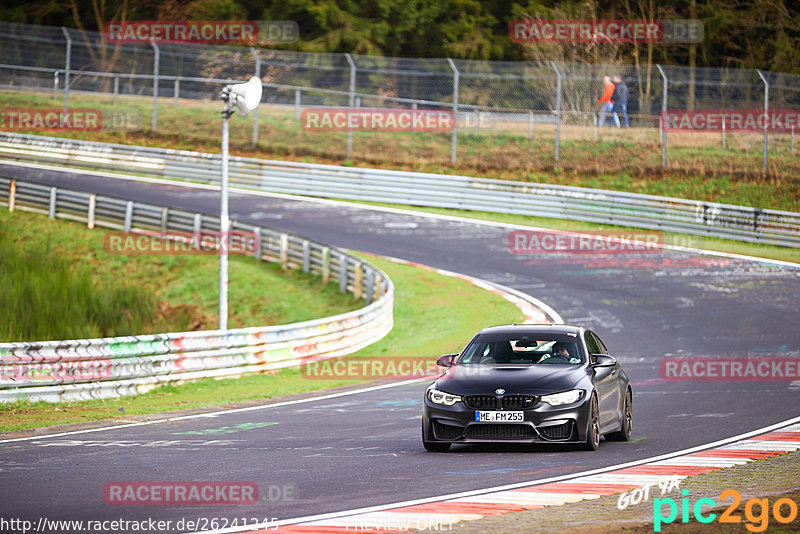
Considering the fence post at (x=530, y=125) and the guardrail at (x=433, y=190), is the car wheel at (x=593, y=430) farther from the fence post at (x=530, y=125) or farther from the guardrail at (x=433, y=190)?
the fence post at (x=530, y=125)

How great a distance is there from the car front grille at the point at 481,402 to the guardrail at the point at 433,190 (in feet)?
73.0

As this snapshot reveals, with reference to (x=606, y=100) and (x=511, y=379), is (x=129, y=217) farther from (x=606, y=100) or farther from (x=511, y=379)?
(x=511, y=379)

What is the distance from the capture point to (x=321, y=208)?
124ft

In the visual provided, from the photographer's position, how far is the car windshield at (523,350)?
39.4 ft

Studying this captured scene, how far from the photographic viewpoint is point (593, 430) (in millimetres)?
11320

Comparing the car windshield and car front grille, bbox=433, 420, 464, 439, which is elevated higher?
the car windshield

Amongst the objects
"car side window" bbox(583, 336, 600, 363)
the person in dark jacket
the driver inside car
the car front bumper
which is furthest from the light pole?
the person in dark jacket

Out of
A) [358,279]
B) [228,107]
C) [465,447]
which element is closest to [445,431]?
[465,447]

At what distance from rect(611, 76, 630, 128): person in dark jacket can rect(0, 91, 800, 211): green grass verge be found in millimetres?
634

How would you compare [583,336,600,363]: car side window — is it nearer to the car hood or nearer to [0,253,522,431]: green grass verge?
the car hood

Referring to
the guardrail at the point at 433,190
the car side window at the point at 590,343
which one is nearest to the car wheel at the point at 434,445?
the car side window at the point at 590,343

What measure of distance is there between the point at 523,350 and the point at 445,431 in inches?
60.7

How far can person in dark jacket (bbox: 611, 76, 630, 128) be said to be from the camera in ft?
126

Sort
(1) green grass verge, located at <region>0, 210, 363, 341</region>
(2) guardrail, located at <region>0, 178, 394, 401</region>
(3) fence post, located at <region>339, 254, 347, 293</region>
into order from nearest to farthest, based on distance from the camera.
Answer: (2) guardrail, located at <region>0, 178, 394, 401</region> → (1) green grass verge, located at <region>0, 210, 363, 341</region> → (3) fence post, located at <region>339, 254, 347, 293</region>
